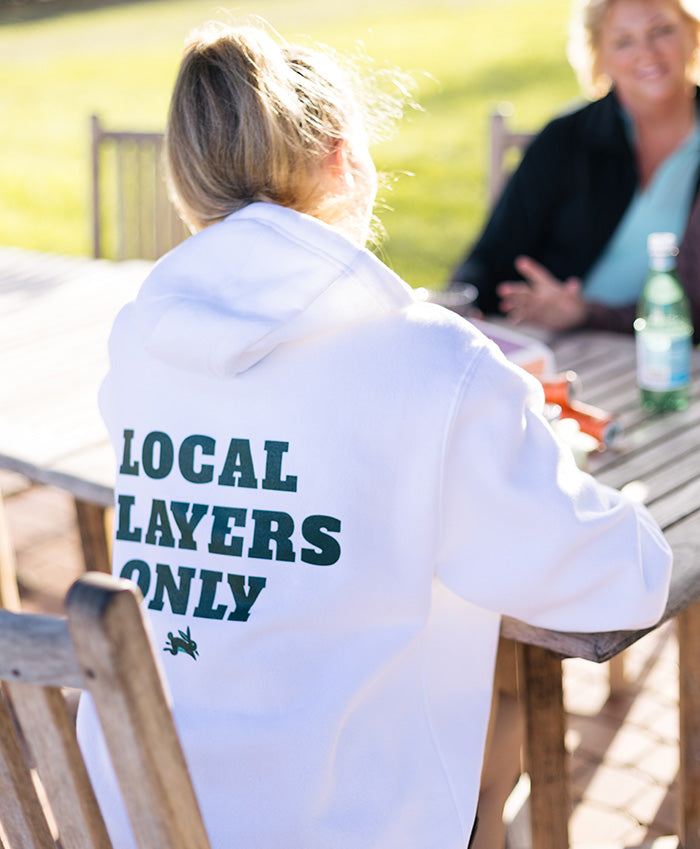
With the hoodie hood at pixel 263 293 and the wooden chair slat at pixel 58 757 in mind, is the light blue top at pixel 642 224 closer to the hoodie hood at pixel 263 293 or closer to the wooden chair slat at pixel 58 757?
the hoodie hood at pixel 263 293

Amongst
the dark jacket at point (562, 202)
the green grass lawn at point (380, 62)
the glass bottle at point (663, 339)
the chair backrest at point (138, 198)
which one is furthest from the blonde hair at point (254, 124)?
the green grass lawn at point (380, 62)

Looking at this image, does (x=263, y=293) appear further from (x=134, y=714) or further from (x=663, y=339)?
(x=663, y=339)

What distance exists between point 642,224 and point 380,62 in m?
8.38

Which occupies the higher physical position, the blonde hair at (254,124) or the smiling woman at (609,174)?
the blonde hair at (254,124)

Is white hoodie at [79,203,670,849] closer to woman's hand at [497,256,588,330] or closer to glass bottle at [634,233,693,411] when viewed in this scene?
glass bottle at [634,233,693,411]

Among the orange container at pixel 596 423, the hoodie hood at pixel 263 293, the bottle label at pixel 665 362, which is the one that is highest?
the hoodie hood at pixel 263 293

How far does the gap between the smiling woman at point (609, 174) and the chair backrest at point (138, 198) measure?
1.08 meters

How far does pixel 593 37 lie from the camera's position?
9.51 ft

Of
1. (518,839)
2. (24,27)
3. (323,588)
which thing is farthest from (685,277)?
(24,27)

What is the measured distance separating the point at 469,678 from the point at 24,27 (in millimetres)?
18960

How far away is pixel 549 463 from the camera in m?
1.21

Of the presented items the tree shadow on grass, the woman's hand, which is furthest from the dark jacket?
the tree shadow on grass

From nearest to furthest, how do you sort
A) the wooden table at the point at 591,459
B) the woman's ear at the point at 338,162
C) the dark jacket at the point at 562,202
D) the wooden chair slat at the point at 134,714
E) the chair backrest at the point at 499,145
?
the wooden chair slat at the point at 134,714 < the woman's ear at the point at 338,162 < the wooden table at the point at 591,459 < the dark jacket at the point at 562,202 < the chair backrest at the point at 499,145

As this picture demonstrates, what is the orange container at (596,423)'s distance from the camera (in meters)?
1.78
